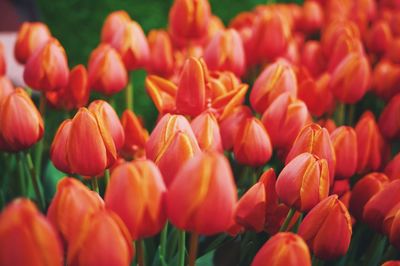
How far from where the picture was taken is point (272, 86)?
545 mm

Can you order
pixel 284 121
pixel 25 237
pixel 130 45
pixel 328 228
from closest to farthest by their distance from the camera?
pixel 25 237, pixel 328 228, pixel 284 121, pixel 130 45

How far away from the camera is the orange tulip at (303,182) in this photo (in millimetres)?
397

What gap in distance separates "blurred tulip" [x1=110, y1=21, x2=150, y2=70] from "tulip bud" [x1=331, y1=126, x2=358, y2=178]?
24cm

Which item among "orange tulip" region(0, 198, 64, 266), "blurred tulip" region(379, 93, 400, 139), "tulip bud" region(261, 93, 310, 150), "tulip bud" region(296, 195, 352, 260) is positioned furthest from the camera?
"blurred tulip" region(379, 93, 400, 139)

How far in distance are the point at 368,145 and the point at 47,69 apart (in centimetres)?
32

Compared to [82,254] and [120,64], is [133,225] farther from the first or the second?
[120,64]

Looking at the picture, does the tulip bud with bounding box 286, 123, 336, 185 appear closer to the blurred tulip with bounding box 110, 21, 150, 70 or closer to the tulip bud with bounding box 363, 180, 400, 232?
the tulip bud with bounding box 363, 180, 400, 232

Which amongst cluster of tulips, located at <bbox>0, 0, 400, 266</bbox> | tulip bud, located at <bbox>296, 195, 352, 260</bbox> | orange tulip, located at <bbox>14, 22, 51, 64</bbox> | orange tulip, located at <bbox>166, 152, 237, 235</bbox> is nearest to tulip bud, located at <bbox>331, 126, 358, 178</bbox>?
cluster of tulips, located at <bbox>0, 0, 400, 266</bbox>

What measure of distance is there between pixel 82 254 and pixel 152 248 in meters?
0.19

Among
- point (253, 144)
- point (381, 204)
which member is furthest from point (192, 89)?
point (381, 204)

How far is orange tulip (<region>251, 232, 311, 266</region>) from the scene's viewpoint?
331 mm

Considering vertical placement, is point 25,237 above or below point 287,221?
above

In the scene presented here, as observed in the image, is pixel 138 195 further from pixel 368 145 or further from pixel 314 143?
pixel 368 145

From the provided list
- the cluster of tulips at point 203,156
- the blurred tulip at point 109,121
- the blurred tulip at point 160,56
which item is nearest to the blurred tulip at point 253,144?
the cluster of tulips at point 203,156
